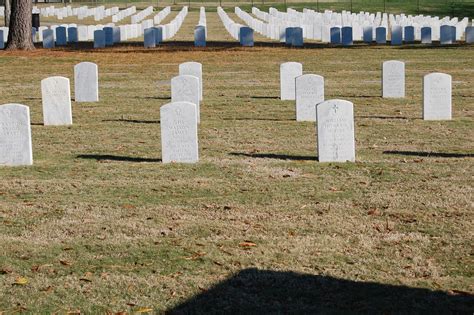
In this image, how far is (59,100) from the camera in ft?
61.6

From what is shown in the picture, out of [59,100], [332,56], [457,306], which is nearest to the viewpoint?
[457,306]

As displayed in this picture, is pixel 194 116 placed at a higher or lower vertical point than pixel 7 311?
higher

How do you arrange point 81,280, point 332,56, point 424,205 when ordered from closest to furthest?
point 81,280
point 424,205
point 332,56

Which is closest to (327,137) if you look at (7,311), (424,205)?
(424,205)

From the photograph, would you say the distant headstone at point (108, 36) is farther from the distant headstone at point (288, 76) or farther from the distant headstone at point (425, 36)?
the distant headstone at point (288, 76)

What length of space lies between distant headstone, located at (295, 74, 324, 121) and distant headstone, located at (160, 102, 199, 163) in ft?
15.2

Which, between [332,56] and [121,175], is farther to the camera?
[332,56]

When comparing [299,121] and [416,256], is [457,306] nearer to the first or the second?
[416,256]

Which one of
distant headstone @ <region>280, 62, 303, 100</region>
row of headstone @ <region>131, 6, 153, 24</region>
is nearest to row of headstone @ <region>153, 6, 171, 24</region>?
row of headstone @ <region>131, 6, 153, 24</region>

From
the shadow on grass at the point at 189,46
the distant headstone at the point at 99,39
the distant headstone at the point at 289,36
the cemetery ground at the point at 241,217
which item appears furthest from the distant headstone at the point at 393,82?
the distant headstone at the point at 99,39

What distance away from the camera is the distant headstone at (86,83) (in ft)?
74.3

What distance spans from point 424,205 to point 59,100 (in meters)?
9.05

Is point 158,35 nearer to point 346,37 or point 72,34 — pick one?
point 72,34

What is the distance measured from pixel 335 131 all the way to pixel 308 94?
4719 mm
